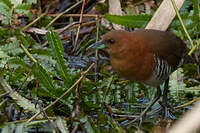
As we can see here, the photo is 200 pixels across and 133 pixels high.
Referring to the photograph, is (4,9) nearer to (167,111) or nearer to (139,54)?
(139,54)

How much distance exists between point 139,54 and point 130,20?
0.99 meters

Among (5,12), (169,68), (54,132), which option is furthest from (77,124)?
(5,12)

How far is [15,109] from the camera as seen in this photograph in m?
3.03

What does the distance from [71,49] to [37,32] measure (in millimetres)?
424

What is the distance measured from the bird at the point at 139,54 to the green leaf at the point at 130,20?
696mm

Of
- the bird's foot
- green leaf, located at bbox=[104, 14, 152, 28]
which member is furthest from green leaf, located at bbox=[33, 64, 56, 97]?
green leaf, located at bbox=[104, 14, 152, 28]

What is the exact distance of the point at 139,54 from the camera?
2959 mm

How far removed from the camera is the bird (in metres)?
2.93

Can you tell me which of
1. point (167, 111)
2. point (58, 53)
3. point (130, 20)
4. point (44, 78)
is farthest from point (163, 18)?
point (44, 78)

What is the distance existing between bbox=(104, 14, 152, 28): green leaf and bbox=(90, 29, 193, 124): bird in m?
0.70

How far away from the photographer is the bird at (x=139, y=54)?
9.62 ft

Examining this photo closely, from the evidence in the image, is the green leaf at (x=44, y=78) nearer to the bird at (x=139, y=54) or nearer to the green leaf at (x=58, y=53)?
the green leaf at (x=58, y=53)

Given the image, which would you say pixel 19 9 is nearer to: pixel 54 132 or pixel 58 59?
pixel 58 59

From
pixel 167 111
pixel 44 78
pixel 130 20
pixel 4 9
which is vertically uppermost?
pixel 4 9
